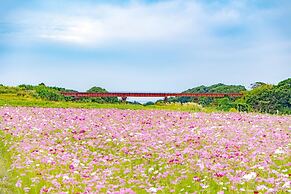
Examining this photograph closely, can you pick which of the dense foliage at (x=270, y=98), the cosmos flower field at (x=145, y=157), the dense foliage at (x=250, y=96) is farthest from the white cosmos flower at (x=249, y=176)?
the dense foliage at (x=270, y=98)

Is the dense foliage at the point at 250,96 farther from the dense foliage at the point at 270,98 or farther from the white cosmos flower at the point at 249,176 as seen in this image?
the white cosmos flower at the point at 249,176

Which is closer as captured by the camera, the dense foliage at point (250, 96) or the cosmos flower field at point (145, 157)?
the cosmos flower field at point (145, 157)

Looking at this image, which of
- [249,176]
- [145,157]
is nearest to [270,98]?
[145,157]

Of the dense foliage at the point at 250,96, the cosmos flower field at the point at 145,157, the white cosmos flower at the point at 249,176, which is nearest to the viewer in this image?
the white cosmos flower at the point at 249,176

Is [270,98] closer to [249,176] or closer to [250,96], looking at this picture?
[250,96]

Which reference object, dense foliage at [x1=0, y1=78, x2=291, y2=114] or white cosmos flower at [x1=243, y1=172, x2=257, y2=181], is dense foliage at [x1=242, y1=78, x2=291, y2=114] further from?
white cosmos flower at [x1=243, y1=172, x2=257, y2=181]

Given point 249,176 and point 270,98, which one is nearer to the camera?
point 249,176

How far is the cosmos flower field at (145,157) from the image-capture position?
24.2 ft

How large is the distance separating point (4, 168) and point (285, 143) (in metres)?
6.06

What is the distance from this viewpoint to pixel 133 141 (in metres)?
11.8

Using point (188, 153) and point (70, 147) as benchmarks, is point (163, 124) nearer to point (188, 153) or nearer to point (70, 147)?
point (70, 147)

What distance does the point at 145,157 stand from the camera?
983 cm

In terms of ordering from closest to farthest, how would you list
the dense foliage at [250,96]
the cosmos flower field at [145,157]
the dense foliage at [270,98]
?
the cosmos flower field at [145,157]
the dense foliage at [250,96]
the dense foliage at [270,98]

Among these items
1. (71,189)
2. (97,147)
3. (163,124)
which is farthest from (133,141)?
(71,189)
